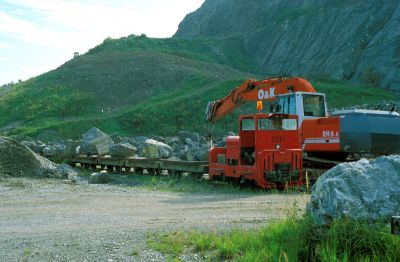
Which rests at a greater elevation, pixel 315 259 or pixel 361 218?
pixel 361 218

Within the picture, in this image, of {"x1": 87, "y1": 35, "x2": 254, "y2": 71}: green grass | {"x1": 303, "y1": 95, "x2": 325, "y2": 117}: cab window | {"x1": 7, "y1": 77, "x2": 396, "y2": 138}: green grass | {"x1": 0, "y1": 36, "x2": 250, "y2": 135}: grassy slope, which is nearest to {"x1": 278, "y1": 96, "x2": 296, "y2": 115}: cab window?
{"x1": 303, "y1": 95, "x2": 325, "y2": 117}: cab window

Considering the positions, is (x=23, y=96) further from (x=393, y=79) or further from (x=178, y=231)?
(x=178, y=231)

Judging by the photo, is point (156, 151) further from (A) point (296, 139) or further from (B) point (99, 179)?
(A) point (296, 139)

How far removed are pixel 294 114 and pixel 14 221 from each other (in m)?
9.54

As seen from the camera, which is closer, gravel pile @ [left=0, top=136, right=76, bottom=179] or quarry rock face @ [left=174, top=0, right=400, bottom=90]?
gravel pile @ [left=0, top=136, right=76, bottom=179]

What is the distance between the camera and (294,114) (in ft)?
56.1

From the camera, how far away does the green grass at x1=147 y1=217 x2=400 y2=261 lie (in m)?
5.79

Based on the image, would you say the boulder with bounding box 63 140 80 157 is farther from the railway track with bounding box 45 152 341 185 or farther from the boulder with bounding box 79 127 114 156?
the boulder with bounding box 79 127 114 156

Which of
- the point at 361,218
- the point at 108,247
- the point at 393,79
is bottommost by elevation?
the point at 108,247

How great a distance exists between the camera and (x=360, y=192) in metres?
6.28

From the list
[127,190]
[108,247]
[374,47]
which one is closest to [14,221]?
[108,247]

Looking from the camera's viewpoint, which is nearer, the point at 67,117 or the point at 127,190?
the point at 127,190

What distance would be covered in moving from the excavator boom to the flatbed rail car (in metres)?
2.31

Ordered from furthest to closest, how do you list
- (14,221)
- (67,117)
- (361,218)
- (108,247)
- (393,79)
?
1. (67,117)
2. (393,79)
3. (14,221)
4. (108,247)
5. (361,218)
